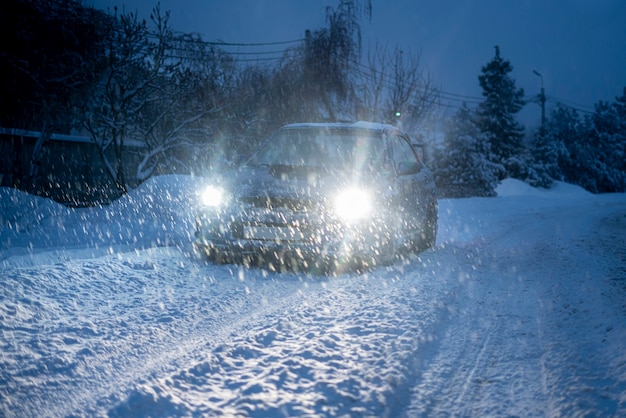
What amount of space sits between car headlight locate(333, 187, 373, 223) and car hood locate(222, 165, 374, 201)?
0.38 feet

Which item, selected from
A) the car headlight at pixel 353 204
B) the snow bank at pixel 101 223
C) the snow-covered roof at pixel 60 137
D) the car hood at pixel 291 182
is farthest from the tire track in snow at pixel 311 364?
the snow-covered roof at pixel 60 137

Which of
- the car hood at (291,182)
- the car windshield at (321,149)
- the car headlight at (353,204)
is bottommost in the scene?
the car headlight at (353,204)

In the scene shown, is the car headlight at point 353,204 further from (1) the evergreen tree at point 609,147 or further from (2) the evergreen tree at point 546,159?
(1) the evergreen tree at point 609,147

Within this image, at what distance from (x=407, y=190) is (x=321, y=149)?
1.31m

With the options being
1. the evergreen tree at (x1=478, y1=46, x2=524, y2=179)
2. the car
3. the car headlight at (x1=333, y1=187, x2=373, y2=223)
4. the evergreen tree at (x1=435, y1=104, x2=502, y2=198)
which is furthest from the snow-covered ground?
the evergreen tree at (x1=478, y1=46, x2=524, y2=179)

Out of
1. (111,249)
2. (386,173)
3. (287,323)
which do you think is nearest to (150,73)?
(111,249)

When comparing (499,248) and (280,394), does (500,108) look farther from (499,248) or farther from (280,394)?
(280,394)

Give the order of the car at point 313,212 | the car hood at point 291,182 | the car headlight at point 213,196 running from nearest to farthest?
the car at point 313,212, the car hood at point 291,182, the car headlight at point 213,196

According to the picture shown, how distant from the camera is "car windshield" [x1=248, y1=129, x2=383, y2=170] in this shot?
646 cm

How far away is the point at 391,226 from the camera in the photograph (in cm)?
595

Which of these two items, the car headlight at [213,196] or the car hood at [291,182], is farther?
the car headlight at [213,196]

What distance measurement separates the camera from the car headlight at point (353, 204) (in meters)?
5.44

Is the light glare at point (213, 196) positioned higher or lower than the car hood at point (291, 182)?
lower

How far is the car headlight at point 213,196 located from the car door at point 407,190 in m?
2.14
